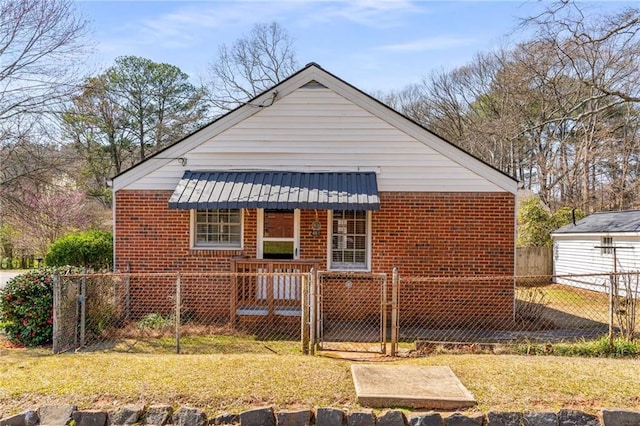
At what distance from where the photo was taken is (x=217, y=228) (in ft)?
32.9

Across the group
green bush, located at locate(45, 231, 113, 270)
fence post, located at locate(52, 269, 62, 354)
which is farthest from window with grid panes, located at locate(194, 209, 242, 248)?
green bush, located at locate(45, 231, 113, 270)

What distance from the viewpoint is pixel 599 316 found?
10.9m

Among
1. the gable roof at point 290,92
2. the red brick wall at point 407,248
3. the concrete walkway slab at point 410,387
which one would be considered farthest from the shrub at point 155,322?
the concrete walkway slab at point 410,387

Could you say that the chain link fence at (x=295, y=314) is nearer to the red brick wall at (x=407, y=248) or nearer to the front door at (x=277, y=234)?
the red brick wall at (x=407, y=248)

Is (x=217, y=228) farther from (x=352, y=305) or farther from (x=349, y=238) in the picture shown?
(x=352, y=305)

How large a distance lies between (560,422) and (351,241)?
589 centimetres

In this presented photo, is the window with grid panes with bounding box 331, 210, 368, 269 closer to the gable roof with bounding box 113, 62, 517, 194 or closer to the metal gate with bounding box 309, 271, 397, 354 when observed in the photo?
the metal gate with bounding box 309, 271, 397, 354

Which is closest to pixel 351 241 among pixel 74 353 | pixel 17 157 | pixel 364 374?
pixel 364 374

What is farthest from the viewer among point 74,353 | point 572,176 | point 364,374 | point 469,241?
point 572,176

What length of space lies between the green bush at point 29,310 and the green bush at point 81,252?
4374 millimetres

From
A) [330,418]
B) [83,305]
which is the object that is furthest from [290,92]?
[330,418]

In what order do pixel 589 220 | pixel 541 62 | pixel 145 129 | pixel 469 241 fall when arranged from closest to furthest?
pixel 469 241 → pixel 541 62 → pixel 589 220 → pixel 145 129

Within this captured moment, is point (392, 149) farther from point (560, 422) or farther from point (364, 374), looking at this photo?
point (560, 422)

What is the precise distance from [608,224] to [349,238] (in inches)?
473
